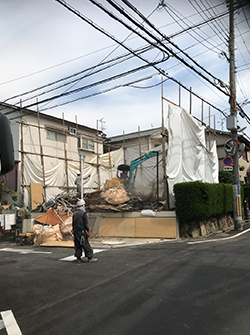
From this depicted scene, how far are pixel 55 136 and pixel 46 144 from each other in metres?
1.06

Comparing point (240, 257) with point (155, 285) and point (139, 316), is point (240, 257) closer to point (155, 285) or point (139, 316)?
point (155, 285)

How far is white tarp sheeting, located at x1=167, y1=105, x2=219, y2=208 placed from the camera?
13703 millimetres

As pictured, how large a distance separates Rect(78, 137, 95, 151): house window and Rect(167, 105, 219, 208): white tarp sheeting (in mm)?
9065

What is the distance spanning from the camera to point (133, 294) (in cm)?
499

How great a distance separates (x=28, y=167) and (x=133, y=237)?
8409 mm

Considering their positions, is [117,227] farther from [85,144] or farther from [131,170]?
[85,144]

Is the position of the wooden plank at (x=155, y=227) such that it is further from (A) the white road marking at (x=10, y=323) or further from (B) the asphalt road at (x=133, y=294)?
(A) the white road marking at (x=10, y=323)

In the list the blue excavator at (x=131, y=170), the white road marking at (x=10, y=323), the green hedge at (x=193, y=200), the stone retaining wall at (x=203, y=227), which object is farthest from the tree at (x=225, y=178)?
the white road marking at (x=10, y=323)

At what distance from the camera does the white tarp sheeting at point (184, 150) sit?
539 inches

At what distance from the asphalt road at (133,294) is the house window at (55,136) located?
12.5 meters

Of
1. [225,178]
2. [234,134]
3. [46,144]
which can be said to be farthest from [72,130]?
[225,178]

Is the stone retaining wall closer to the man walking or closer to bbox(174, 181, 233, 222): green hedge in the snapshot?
bbox(174, 181, 233, 222): green hedge

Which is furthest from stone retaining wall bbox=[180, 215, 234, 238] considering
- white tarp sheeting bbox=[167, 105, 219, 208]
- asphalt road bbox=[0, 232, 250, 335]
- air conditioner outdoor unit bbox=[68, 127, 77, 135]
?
air conditioner outdoor unit bbox=[68, 127, 77, 135]

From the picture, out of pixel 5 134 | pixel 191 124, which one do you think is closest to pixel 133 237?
pixel 191 124
